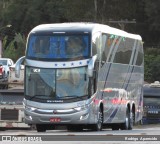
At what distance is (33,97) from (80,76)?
1879mm

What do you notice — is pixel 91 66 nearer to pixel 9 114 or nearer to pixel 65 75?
pixel 65 75

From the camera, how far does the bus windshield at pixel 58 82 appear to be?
28.2 metres

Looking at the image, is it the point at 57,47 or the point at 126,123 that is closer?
the point at 57,47

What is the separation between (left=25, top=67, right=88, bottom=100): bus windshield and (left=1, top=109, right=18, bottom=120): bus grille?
6.82 meters

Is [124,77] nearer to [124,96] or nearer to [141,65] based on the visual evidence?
[124,96]

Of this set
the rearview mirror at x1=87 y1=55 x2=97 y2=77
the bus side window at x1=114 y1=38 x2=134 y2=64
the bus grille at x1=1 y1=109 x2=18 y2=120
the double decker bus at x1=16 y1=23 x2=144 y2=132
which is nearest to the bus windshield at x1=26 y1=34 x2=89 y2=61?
the double decker bus at x1=16 y1=23 x2=144 y2=132

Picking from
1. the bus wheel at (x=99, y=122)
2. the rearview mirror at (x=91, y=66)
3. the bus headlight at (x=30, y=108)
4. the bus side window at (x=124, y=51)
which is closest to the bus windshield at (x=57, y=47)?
the rearview mirror at (x=91, y=66)

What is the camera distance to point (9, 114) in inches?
1390

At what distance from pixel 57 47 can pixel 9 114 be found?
25.9 feet

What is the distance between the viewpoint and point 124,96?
32562mm

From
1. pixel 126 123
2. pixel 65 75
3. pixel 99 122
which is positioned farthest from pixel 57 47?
pixel 126 123

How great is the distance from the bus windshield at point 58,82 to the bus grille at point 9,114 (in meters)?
6.82

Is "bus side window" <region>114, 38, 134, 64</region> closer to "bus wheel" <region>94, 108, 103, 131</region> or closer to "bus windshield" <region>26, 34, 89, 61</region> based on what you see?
"bus wheel" <region>94, 108, 103, 131</region>

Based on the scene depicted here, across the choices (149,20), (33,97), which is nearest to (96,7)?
(149,20)
